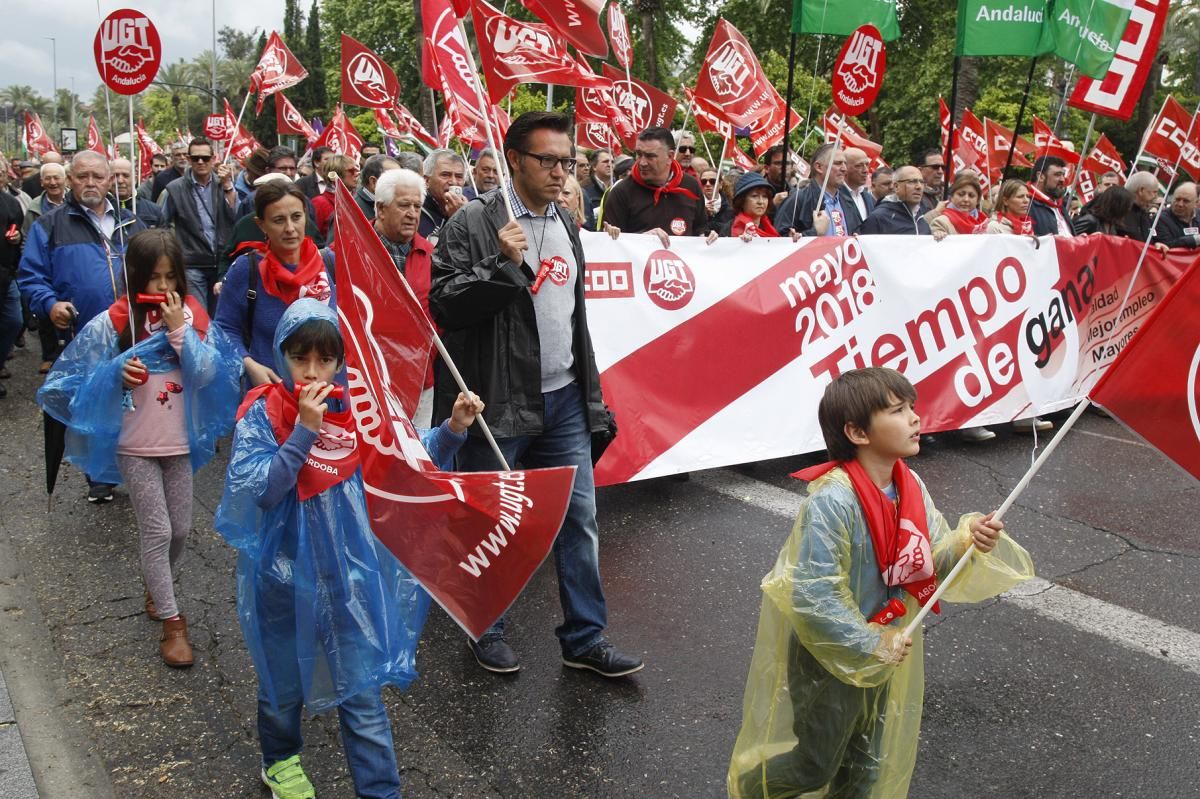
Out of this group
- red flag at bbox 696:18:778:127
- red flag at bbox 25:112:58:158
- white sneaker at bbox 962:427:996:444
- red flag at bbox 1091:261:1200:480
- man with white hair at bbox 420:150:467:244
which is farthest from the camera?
red flag at bbox 25:112:58:158

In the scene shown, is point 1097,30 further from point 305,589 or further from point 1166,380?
point 305,589

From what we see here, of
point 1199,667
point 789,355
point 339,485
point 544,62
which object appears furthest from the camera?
point 789,355

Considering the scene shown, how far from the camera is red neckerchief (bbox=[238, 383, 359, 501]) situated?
276 cm

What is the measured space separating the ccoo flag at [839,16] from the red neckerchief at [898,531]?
621cm

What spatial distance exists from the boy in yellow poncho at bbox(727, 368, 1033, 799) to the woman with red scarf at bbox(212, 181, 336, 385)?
243 centimetres

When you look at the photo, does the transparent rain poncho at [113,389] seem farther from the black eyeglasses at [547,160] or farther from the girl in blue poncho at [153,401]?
the black eyeglasses at [547,160]

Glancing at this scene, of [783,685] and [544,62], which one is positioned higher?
[544,62]

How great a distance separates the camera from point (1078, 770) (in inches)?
125

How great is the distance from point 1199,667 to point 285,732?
3.30 metres

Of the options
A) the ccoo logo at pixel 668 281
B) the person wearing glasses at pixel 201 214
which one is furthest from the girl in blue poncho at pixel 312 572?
the person wearing glasses at pixel 201 214

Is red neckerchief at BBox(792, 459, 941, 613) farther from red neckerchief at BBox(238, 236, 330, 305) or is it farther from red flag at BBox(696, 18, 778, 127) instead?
red flag at BBox(696, 18, 778, 127)

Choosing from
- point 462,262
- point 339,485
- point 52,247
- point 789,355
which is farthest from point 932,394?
point 52,247

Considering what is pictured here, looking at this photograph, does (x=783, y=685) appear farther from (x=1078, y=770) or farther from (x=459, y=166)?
(x=459, y=166)

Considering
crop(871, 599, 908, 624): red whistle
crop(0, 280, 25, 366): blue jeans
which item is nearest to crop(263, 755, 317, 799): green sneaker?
crop(871, 599, 908, 624): red whistle
